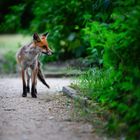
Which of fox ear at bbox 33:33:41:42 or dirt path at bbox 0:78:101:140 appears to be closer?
dirt path at bbox 0:78:101:140

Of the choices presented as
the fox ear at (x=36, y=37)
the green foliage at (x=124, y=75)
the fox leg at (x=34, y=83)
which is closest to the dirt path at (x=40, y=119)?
the fox leg at (x=34, y=83)

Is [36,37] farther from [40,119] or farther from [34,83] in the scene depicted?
[40,119]

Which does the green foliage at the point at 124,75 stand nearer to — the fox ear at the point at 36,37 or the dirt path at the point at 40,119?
the dirt path at the point at 40,119

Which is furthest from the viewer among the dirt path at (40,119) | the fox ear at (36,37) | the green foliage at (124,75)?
the fox ear at (36,37)

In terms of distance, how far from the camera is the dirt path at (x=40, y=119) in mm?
8891

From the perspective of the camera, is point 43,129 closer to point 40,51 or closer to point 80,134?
point 80,134

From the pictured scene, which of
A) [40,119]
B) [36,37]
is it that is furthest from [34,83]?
[40,119]

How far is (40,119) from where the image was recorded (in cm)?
1033

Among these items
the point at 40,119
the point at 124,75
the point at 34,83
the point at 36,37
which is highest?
the point at 36,37

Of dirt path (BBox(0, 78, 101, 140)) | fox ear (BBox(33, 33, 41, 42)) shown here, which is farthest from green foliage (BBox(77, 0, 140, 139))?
fox ear (BBox(33, 33, 41, 42))

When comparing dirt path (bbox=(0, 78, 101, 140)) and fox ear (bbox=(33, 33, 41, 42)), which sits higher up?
fox ear (bbox=(33, 33, 41, 42))

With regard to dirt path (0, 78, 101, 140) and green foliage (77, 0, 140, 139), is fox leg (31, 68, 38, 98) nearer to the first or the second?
dirt path (0, 78, 101, 140)

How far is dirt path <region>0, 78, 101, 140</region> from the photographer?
8891 mm

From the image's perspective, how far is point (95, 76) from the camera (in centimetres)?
1222
